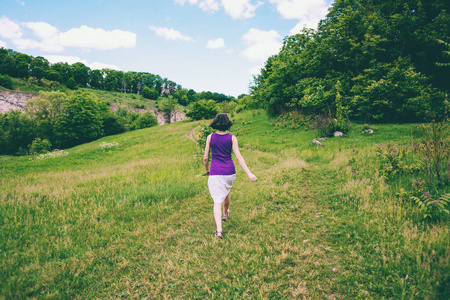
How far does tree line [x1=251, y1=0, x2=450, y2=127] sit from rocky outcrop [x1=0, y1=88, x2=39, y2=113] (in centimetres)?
10275

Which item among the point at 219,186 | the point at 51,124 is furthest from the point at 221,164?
the point at 51,124

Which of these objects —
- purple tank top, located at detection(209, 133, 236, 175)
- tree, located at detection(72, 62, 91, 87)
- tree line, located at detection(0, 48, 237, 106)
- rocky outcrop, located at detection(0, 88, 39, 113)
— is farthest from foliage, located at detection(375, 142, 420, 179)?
tree, located at detection(72, 62, 91, 87)

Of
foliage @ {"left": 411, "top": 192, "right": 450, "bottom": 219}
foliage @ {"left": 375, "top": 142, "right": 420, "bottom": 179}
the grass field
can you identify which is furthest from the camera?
foliage @ {"left": 375, "top": 142, "right": 420, "bottom": 179}

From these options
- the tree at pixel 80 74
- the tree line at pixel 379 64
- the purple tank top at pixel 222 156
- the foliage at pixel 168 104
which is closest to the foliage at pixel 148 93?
the tree at pixel 80 74

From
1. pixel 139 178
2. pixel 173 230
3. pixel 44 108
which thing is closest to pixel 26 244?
pixel 173 230

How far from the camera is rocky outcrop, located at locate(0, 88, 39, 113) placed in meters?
74.2

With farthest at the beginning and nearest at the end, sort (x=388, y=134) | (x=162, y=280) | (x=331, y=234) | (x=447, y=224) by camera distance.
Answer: (x=388, y=134) → (x=331, y=234) → (x=447, y=224) → (x=162, y=280)

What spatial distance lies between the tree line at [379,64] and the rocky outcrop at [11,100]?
337ft

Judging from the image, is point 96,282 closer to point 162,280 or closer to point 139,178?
point 162,280

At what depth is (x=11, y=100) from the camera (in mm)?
76375

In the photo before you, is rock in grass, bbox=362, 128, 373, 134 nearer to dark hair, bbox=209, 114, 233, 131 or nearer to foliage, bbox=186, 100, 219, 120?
dark hair, bbox=209, 114, 233, 131

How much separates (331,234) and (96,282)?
5.32 metres

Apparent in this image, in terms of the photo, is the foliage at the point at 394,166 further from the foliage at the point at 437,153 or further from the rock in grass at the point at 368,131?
the rock in grass at the point at 368,131

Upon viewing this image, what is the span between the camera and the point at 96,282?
385 cm
